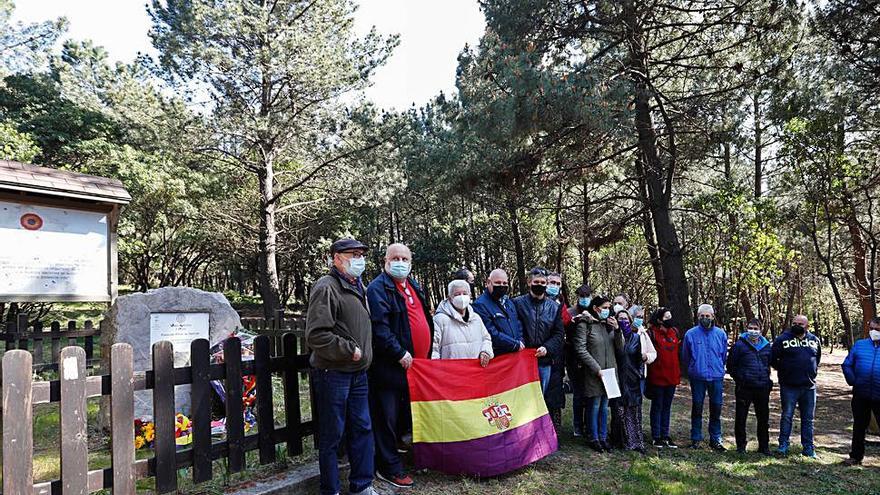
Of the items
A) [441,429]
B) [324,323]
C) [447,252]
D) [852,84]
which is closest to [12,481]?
[324,323]

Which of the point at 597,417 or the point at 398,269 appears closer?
the point at 398,269

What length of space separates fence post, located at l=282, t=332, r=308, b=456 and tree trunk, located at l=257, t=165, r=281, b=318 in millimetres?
12229

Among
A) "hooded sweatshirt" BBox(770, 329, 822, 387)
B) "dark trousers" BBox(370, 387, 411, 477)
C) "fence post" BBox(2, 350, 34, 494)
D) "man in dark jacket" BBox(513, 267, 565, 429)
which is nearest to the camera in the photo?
"fence post" BBox(2, 350, 34, 494)

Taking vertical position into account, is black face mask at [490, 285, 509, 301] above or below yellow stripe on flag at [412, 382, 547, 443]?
above

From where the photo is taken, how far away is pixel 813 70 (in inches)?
426

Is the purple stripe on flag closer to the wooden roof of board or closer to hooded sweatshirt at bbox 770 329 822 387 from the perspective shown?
hooded sweatshirt at bbox 770 329 822 387

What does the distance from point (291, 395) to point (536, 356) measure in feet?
8.26

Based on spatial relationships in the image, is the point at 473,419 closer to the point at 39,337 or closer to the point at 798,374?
the point at 798,374

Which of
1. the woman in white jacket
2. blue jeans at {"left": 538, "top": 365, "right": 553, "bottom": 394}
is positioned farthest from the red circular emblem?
blue jeans at {"left": 538, "top": 365, "right": 553, "bottom": 394}

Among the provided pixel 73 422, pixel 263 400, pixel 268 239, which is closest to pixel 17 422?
pixel 73 422

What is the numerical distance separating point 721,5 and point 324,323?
10637 mm

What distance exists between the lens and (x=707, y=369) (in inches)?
261

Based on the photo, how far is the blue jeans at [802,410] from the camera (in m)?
6.65

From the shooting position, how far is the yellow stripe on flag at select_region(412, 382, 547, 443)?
4711 millimetres
